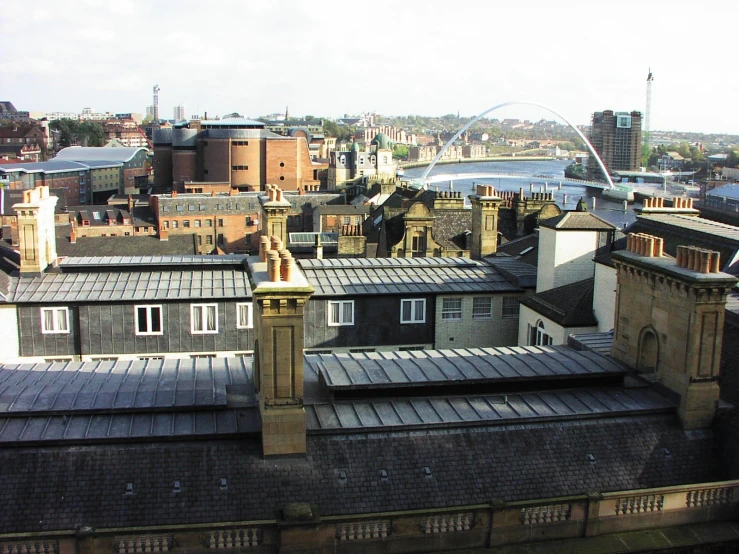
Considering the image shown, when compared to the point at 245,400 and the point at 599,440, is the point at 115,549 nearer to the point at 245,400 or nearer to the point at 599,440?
the point at 245,400

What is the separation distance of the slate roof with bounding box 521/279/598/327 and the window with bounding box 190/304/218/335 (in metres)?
11.4

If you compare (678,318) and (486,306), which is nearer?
(678,318)

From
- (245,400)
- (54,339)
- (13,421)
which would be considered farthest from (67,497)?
(54,339)

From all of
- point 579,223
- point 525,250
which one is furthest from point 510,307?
point 525,250

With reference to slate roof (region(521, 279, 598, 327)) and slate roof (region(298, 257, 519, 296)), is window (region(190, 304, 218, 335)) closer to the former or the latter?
slate roof (region(298, 257, 519, 296))

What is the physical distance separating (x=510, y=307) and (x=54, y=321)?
1654cm

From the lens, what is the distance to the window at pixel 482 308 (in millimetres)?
30922

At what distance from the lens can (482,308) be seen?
3108 cm

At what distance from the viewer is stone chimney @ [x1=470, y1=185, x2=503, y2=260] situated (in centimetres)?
3934

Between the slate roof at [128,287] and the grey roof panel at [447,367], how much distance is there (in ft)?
25.9

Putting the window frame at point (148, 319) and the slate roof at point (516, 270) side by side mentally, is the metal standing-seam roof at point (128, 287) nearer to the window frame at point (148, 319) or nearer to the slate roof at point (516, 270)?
the window frame at point (148, 319)

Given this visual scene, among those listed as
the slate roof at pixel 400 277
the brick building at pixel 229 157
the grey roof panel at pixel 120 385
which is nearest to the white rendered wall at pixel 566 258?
the slate roof at pixel 400 277

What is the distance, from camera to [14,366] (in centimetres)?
2075

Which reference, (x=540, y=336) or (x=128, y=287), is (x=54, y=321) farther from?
(x=540, y=336)
